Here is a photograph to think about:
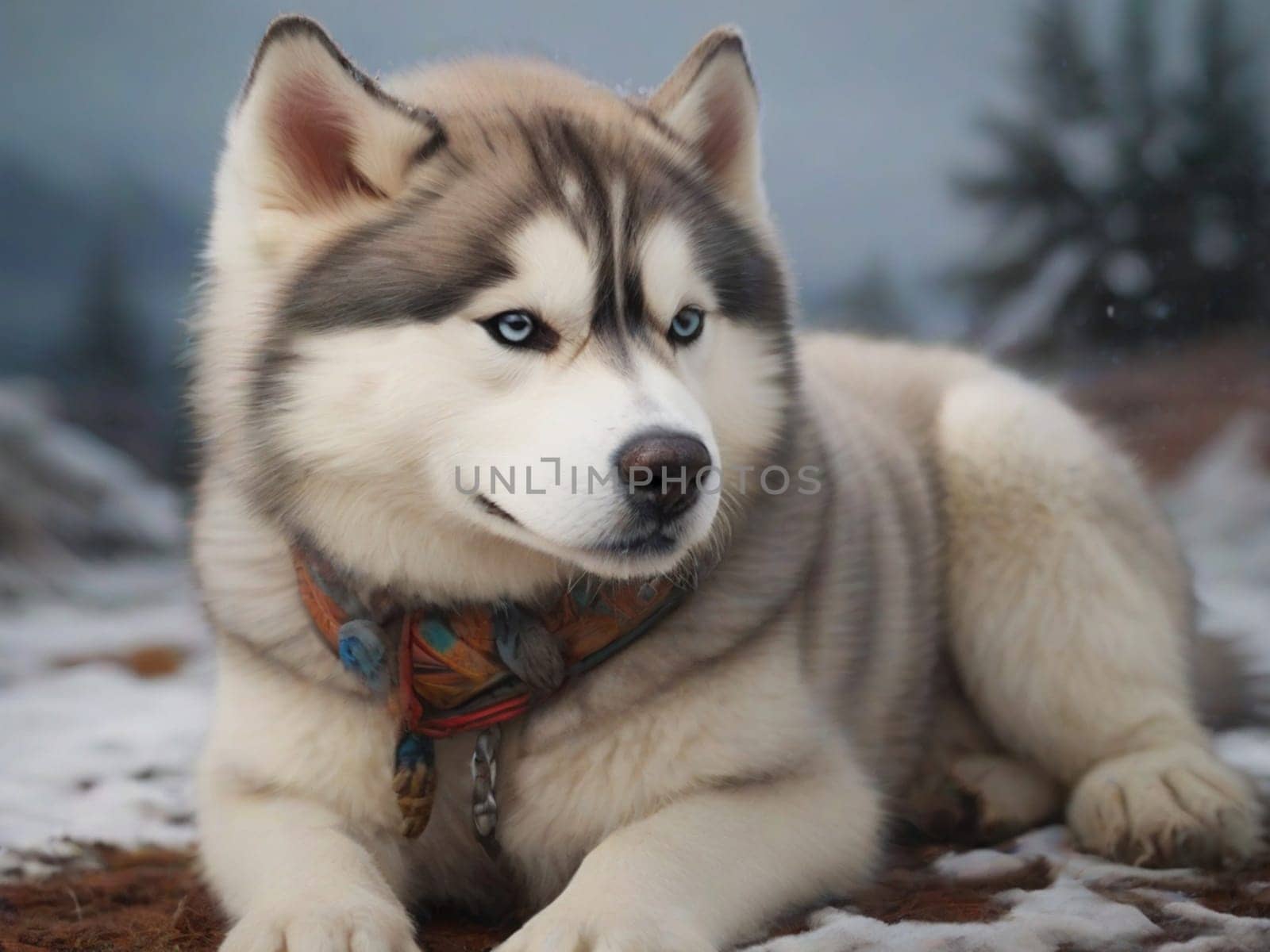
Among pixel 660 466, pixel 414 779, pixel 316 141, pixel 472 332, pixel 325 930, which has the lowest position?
pixel 325 930

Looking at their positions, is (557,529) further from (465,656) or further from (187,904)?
(187,904)

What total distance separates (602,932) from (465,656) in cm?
56

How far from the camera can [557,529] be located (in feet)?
7.14

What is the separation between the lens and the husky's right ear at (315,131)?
7.65 ft

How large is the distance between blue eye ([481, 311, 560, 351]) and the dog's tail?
202 cm

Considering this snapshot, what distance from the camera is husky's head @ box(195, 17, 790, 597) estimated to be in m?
2.20

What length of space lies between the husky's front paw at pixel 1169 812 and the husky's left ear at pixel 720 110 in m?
1.36

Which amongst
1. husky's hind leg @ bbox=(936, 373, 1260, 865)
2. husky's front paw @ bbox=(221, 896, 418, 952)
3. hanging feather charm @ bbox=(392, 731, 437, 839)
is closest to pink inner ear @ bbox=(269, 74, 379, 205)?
hanging feather charm @ bbox=(392, 731, 437, 839)

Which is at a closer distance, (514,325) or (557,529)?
(557,529)

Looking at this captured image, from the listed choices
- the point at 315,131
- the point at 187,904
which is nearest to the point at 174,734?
the point at 187,904

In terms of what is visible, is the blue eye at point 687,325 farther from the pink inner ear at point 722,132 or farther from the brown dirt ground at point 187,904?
the brown dirt ground at point 187,904

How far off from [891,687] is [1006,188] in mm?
3324

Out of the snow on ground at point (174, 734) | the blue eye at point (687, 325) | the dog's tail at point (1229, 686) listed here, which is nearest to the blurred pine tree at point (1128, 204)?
the snow on ground at point (174, 734)

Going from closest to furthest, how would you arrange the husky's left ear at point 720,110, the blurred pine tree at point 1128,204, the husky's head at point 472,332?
the husky's head at point 472,332, the husky's left ear at point 720,110, the blurred pine tree at point 1128,204
